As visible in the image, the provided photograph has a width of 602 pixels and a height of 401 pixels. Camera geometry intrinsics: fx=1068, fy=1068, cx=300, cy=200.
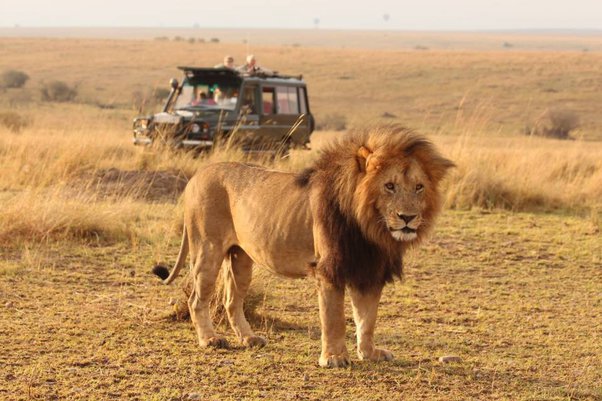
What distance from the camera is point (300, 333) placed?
709cm

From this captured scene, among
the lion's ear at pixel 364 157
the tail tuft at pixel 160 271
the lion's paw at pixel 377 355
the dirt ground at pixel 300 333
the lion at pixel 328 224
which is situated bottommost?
the dirt ground at pixel 300 333

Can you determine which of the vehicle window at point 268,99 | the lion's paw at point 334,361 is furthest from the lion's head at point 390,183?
the vehicle window at point 268,99

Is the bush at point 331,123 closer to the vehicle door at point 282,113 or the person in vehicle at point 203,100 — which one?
the vehicle door at point 282,113

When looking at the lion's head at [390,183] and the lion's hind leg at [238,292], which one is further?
the lion's hind leg at [238,292]

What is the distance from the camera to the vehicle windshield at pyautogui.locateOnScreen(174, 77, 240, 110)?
16.5 m

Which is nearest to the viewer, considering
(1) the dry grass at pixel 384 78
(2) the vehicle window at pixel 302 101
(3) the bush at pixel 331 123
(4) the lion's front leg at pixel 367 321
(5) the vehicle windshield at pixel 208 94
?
(4) the lion's front leg at pixel 367 321

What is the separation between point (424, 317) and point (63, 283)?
294 centimetres

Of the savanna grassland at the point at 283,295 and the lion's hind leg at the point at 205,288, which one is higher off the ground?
the lion's hind leg at the point at 205,288

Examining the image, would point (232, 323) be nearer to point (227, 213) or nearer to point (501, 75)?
point (227, 213)

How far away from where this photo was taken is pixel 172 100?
16891mm

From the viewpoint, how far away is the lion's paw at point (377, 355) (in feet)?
20.4

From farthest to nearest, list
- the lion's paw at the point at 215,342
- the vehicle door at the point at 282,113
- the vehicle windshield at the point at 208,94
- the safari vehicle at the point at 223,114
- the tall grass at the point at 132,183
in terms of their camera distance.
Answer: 1. the vehicle door at the point at 282,113
2. the vehicle windshield at the point at 208,94
3. the safari vehicle at the point at 223,114
4. the tall grass at the point at 132,183
5. the lion's paw at the point at 215,342

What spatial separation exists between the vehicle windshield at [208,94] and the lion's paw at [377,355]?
10491mm

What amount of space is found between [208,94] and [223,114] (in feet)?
2.08
